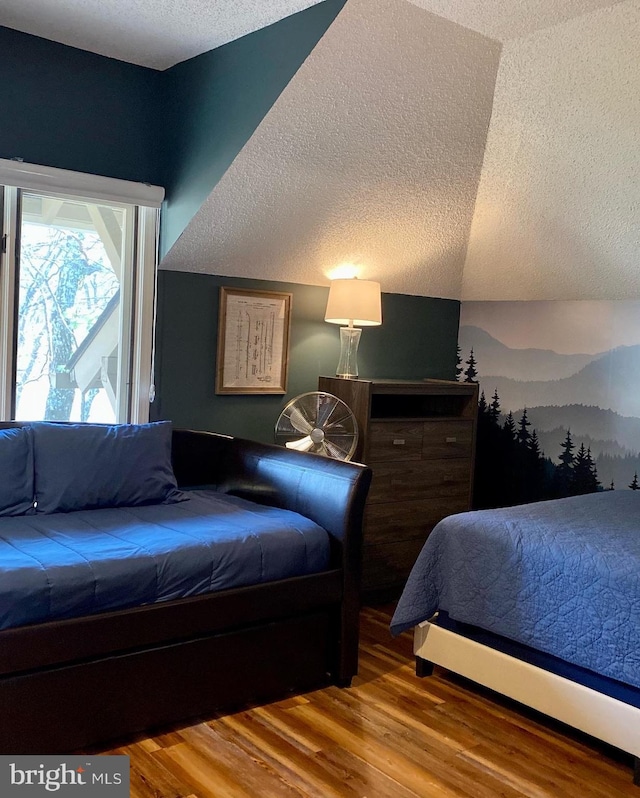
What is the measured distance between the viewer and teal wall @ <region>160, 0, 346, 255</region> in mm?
2924

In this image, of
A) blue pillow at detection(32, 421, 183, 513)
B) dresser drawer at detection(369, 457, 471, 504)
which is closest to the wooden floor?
blue pillow at detection(32, 421, 183, 513)

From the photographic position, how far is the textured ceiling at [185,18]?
276 centimetres

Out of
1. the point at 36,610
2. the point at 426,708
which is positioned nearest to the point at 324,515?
the point at 426,708

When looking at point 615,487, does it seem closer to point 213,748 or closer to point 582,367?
point 582,367

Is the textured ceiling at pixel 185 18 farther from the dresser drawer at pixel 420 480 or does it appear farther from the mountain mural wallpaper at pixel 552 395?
the dresser drawer at pixel 420 480

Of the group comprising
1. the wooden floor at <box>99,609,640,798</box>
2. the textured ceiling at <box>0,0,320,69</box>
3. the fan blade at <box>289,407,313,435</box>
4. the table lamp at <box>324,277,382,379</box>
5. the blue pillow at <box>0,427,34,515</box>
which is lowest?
the wooden floor at <box>99,609,640,798</box>

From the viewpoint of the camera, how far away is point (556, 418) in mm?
4266

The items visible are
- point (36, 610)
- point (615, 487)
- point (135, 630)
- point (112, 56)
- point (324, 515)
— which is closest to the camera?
point (36, 610)

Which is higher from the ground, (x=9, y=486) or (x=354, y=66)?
(x=354, y=66)

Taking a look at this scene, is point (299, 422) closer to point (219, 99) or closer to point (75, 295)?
point (75, 295)

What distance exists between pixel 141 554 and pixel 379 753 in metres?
0.93

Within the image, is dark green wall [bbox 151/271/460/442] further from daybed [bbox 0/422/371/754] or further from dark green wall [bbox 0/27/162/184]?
dark green wall [bbox 0/27/162/184]

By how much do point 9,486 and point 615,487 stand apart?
2.78 metres

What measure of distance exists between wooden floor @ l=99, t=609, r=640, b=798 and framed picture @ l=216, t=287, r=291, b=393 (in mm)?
1506
